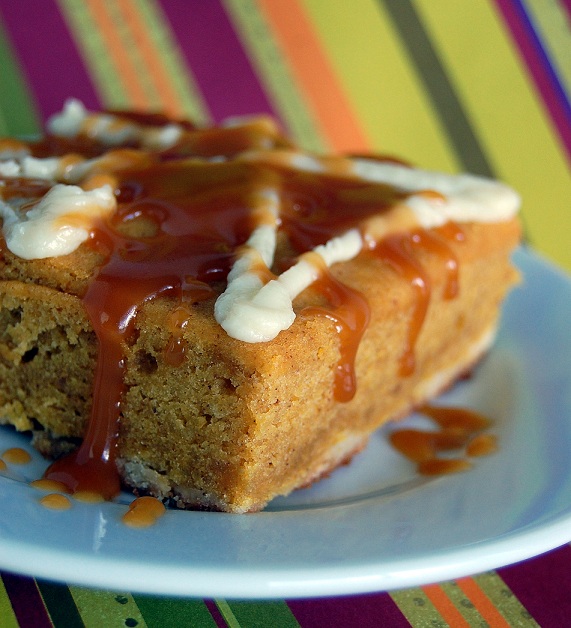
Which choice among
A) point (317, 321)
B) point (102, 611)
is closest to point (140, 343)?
point (317, 321)

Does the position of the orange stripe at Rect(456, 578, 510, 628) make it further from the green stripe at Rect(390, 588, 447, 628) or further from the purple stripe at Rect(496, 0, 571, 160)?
the purple stripe at Rect(496, 0, 571, 160)

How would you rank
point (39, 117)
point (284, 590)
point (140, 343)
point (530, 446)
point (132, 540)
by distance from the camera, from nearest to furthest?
1. point (284, 590)
2. point (132, 540)
3. point (140, 343)
4. point (530, 446)
5. point (39, 117)

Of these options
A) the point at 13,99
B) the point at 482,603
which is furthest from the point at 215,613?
the point at 13,99

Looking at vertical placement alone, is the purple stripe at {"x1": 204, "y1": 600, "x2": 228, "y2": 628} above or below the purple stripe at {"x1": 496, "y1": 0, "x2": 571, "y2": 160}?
above

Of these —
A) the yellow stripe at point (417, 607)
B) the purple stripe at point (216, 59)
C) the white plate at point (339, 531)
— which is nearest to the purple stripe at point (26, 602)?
the white plate at point (339, 531)

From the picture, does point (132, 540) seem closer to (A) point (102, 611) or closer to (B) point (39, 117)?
(A) point (102, 611)

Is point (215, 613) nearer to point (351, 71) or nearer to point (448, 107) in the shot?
point (448, 107)

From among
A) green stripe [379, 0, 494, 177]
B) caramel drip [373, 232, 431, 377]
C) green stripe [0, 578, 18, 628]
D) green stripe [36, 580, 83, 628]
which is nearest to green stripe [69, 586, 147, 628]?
green stripe [36, 580, 83, 628]
